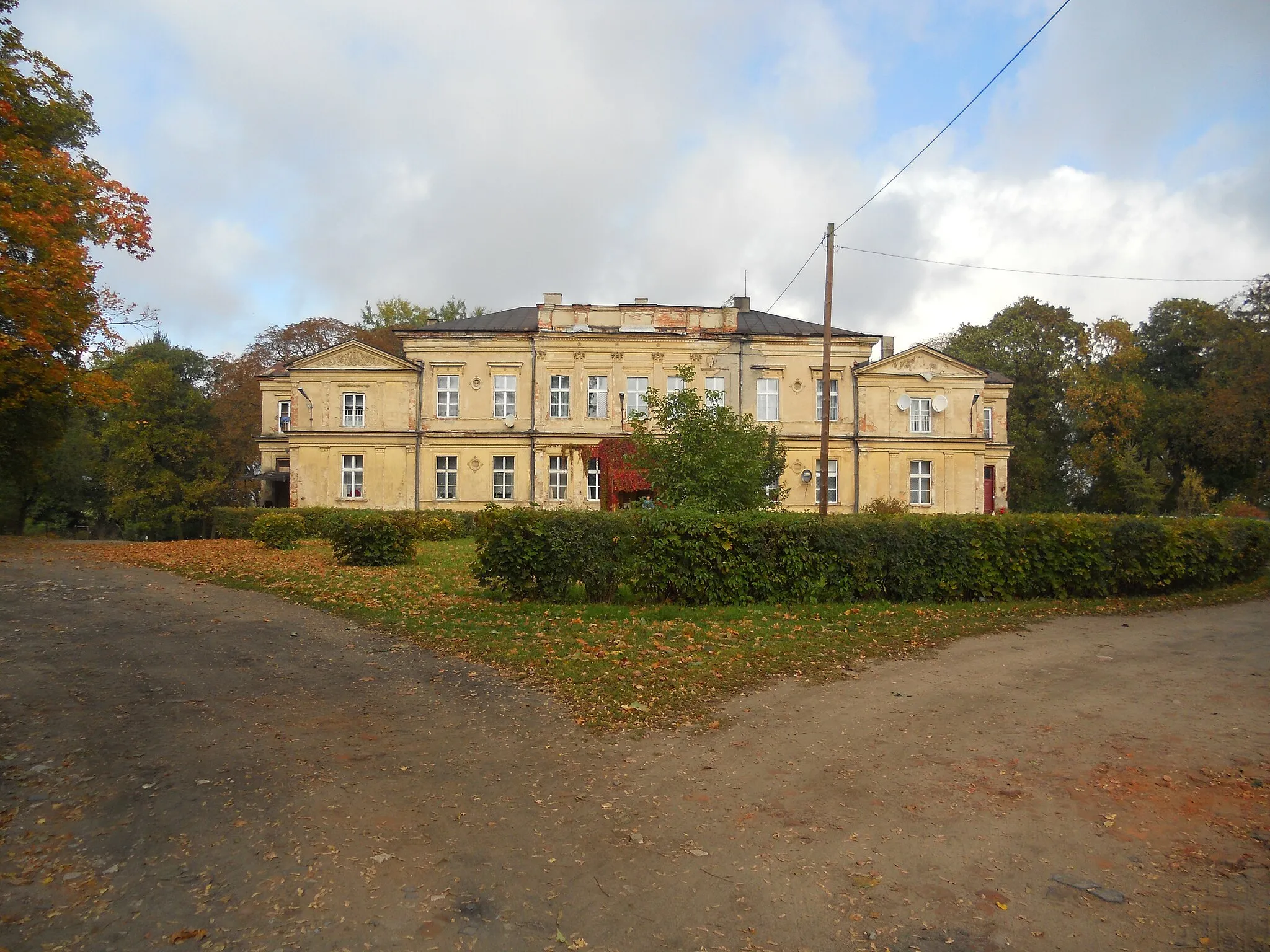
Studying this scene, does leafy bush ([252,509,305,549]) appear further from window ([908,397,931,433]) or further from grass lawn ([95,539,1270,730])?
window ([908,397,931,433])

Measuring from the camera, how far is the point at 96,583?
13.9 m

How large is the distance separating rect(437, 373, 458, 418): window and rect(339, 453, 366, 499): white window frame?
14.7 ft

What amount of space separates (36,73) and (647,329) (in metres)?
25.2

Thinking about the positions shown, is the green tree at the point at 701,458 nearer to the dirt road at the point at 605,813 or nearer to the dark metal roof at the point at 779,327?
the dirt road at the point at 605,813

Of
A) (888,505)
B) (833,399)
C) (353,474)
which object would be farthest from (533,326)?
(888,505)

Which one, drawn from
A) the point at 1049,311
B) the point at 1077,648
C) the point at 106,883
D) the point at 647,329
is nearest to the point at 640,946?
the point at 106,883

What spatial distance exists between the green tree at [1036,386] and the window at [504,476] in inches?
1226

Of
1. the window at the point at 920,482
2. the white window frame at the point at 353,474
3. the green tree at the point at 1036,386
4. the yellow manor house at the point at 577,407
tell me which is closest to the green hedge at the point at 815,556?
the yellow manor house at the point at 577,407

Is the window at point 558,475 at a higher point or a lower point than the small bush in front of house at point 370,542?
higher

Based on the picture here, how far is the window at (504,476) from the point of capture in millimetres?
37344

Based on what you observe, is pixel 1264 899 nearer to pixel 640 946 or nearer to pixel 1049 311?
pixel 640 946

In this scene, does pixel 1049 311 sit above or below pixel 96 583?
above

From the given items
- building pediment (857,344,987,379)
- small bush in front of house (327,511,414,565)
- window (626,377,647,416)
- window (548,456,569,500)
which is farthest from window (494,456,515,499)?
small bush in front of house (327,511,414,565)

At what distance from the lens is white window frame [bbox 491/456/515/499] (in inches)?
1470
